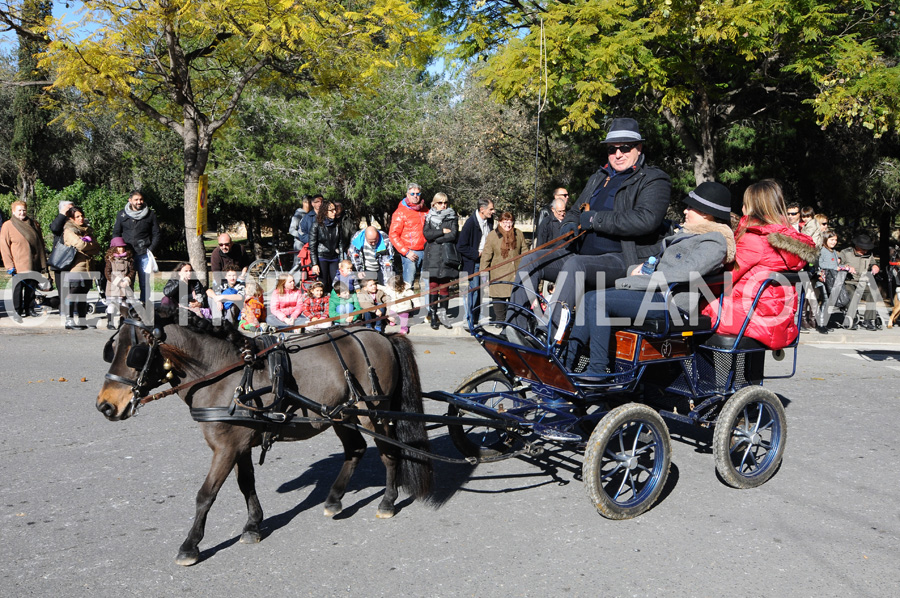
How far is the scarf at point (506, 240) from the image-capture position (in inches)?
443

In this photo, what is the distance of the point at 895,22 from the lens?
1667cm

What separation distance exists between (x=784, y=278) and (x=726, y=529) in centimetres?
180

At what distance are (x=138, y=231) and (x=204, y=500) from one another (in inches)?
362

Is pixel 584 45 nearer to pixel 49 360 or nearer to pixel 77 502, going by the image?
pixel 49 360

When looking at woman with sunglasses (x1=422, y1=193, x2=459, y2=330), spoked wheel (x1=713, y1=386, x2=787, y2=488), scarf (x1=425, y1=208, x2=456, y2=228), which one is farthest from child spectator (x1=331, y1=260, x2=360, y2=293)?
spoked wheel (x1=713, y1=386, x2=787, y2=488)

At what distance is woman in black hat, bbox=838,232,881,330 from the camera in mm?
13078

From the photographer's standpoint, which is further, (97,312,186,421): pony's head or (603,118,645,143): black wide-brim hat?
(603,118,645,143): black wide-brim hat

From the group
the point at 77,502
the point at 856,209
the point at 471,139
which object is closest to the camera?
the point at 77,502

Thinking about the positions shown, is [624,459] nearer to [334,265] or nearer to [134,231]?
[334,265]

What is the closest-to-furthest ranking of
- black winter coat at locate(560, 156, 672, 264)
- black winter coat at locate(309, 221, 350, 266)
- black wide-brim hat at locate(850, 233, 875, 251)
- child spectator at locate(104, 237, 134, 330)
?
black winter coat at locate(560, 156, 672, 264) < child spectator at locate(104, 237, 134, 330) < black winter coat at locate(309, 221, 350, 266) < black wide-brim hat at locate(850, 233, 875, 251)

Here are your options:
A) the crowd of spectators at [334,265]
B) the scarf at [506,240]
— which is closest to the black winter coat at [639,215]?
the crowd of spectators at [334,265]

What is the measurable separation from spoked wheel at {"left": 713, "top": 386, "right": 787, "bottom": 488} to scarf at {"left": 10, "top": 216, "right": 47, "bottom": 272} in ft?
37.3

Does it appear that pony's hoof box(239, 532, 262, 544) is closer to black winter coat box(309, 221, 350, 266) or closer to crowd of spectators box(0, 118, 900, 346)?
crowd of spectators box(0, 118, 900, 346)

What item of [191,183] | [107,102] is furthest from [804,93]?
[107,102]
